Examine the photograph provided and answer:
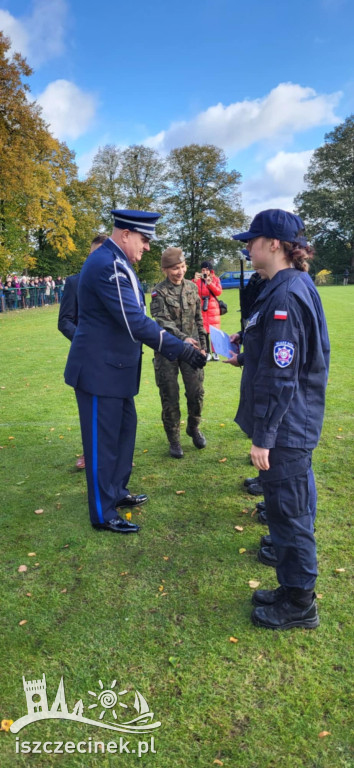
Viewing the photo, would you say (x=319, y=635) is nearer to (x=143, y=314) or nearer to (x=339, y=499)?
(x=339, y=499)

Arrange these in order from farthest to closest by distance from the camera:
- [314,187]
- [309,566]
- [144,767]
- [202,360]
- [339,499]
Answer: [314,187] → [339,499] → [202,360] → [309,566] → [144,767]

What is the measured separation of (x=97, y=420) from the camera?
12.7 feet

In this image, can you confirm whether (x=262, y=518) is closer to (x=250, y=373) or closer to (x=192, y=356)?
(x=192, y=356)

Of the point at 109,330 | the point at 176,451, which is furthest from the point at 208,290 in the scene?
the point at 109,330

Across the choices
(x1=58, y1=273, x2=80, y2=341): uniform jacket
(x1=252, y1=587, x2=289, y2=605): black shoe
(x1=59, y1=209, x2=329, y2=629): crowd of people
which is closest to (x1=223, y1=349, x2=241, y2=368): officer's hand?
(x1=59, y1=209, x2=329, y2=629): crowd of people

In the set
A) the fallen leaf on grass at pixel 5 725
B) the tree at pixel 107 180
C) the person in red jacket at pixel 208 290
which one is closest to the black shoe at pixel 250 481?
the fallen leaf on grass at pixel 5 725

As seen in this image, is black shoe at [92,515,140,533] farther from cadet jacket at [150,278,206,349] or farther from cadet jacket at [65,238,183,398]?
cadet jacket at [150,278,206,349]

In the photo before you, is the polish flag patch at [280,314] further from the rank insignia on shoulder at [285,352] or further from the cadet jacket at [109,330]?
the cadet jacket at [109,330]

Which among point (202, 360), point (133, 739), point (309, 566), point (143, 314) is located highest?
point (143, 314)

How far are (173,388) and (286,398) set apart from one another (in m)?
2.96

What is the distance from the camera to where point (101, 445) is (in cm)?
392

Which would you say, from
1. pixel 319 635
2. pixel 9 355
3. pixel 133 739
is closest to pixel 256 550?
pixel 319 635

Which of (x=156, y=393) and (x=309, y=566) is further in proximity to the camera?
(x=156, y=393)

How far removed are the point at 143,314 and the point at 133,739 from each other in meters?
2.60
